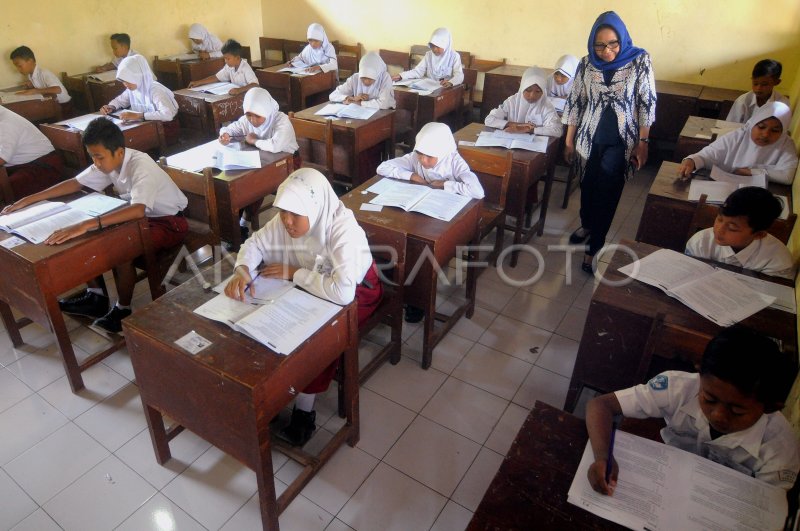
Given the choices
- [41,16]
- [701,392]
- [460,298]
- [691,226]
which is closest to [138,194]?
[460,298]

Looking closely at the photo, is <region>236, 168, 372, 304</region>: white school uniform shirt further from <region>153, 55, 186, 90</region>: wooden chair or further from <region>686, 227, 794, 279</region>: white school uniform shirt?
<region>153, 55, 186, 90</region>: wooden chair

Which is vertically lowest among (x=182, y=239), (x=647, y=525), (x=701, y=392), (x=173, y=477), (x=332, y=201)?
(x=173, y=477)

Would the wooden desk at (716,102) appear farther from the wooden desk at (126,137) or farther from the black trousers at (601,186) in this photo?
the wooden desk at (126,137)

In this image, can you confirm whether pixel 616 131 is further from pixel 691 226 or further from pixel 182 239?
pixel 182 239

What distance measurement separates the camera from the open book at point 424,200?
239 cm

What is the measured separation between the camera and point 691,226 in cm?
234

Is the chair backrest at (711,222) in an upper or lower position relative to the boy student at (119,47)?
lower

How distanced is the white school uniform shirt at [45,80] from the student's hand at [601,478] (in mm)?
5454

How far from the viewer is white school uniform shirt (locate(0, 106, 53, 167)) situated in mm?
3232

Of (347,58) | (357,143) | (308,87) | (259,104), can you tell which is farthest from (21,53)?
(357,143)

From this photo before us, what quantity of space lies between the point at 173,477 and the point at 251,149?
2.07 meters

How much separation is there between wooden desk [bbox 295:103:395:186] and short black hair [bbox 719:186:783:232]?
→ 8.02ft

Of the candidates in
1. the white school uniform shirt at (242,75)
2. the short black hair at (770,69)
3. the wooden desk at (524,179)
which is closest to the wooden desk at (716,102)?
the short black hair at (770,69)

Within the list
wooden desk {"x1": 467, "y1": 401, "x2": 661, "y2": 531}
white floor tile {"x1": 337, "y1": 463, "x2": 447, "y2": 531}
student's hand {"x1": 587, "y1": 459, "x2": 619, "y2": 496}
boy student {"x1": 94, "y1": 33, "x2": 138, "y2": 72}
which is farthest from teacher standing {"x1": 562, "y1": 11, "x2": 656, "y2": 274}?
boy student {"x1": 94, "y1": 33, "x2": 138, "y2": 72}
